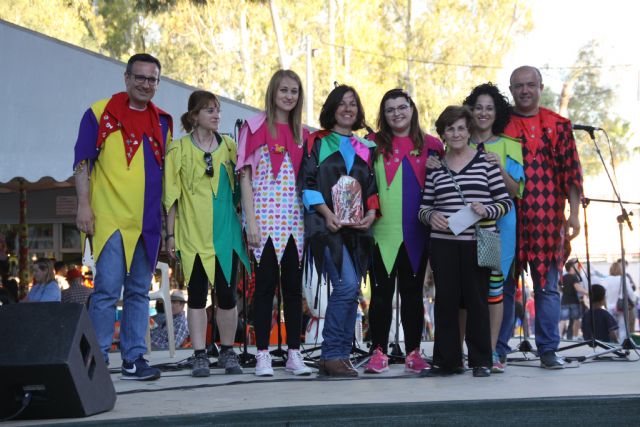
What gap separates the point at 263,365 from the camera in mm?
5172

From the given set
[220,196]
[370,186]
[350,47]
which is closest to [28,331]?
[220,196]

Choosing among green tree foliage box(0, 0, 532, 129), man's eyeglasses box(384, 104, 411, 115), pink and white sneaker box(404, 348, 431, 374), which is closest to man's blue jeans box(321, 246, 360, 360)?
pink and white sneaker box(404, 348, 431, 374)

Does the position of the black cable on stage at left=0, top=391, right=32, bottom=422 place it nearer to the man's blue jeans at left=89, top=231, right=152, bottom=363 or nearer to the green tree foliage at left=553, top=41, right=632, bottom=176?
the man's blue jeans at left=89, top=231, right=152, bottom=363

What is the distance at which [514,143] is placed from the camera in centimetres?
551

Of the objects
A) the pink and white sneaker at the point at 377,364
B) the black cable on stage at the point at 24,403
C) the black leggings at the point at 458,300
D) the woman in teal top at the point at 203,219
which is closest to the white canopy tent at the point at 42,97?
the woman in teal top at the point at 203,219

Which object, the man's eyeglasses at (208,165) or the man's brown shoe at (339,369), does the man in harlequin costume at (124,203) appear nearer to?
the man's eyeglasses at (208,165)

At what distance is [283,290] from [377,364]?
666 mm

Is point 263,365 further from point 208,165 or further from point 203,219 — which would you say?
point 208,165

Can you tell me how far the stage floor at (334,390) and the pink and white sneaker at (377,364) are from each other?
89 mm

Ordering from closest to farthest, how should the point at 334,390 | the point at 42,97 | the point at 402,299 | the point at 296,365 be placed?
the point at 334,390 < the point at 296,365 < the point at 402,299 < the point at 42,97

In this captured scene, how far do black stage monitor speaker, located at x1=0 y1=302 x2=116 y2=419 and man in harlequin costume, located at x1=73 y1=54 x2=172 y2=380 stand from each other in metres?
1.21

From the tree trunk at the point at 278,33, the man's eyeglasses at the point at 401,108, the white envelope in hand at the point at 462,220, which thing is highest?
the tree trunk at the point at 278,33

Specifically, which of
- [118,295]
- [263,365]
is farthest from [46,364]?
[263,365]

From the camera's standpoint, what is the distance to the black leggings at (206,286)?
5332 mm
